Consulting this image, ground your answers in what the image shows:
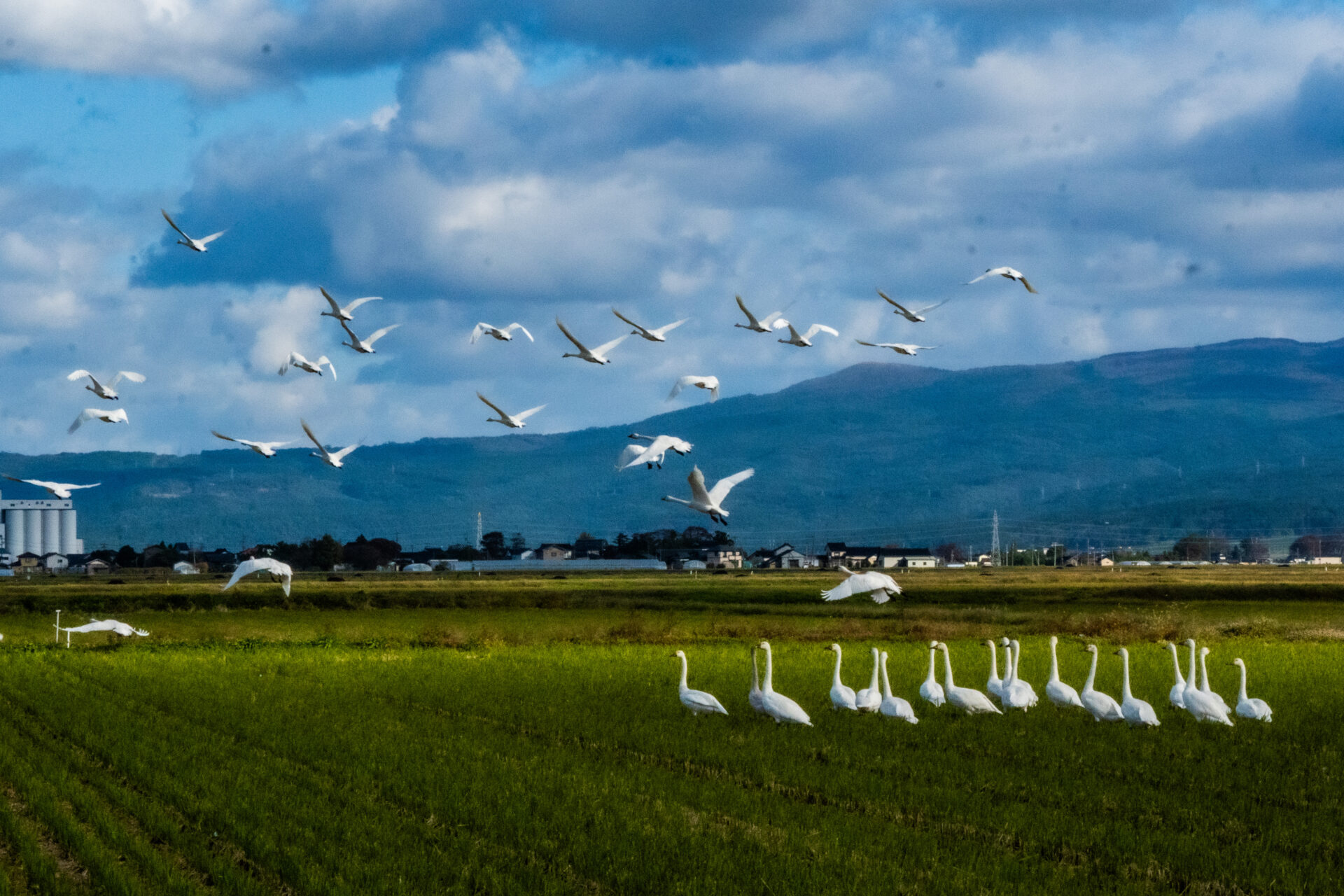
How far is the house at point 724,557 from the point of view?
545ft

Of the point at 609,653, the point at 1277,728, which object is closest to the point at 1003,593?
the point at 609,653

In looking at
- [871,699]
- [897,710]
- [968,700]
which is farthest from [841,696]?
[968,700]

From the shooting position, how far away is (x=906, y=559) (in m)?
162

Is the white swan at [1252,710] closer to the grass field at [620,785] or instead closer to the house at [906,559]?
the grass field at [620,785]

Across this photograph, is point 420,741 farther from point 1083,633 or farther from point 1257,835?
point 1083,633

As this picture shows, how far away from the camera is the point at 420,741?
66.3 ft

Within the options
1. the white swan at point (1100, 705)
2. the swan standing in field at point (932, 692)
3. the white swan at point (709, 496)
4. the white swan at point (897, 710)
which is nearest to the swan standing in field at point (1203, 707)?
the white swan at point (1100, 705)

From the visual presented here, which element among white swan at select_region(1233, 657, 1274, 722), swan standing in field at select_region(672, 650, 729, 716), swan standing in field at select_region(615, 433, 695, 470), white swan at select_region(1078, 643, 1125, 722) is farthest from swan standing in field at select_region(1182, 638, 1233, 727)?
swan standing in field at select_region(615, 433, 695, 470)

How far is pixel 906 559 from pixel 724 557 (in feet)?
73.8

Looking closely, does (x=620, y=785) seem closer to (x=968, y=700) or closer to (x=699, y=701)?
(x=699, y=701)

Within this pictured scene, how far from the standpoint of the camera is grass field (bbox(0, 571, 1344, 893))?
12.4 m

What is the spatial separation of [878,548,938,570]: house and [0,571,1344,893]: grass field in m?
120

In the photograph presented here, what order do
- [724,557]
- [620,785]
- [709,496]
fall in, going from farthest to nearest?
1. [724,557]
2. [709,496]
3. [620,785]

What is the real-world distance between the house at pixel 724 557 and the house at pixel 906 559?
16.8 meters
